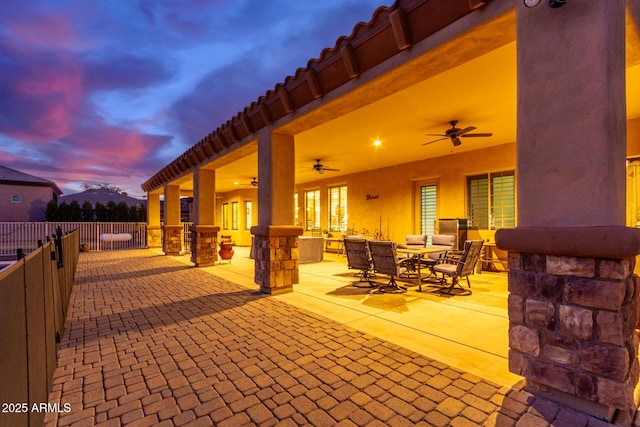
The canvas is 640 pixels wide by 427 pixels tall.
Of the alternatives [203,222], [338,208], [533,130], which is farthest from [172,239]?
[533,130]

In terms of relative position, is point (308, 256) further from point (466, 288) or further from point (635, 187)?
point (635, 187)

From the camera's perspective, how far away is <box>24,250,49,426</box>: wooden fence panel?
5.83ft

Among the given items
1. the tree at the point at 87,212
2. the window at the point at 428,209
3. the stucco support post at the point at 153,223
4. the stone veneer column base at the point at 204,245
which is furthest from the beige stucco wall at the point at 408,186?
the tree at the point at 87,212

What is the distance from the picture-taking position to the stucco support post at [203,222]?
909cm

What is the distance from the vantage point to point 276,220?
564cm

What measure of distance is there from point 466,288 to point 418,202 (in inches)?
183

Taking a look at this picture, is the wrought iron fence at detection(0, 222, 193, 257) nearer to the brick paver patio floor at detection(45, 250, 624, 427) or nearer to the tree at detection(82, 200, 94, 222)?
the tree at detection(82, 200, 94, 222)

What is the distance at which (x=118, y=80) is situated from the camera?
13.6m

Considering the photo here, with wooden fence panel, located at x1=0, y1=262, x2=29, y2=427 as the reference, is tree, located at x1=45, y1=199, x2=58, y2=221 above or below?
above

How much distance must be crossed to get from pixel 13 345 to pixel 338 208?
1228 centimetres

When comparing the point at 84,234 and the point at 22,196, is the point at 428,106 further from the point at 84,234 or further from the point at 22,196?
the point at 22,196

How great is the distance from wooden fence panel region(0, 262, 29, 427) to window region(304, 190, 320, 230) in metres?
12.9

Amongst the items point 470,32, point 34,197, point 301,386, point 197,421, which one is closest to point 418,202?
point 470,32

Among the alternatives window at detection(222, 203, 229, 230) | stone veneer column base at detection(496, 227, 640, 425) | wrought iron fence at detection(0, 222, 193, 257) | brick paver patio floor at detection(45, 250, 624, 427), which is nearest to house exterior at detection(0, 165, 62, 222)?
wrought iron fence at detection(0, 222, 193, 257)
